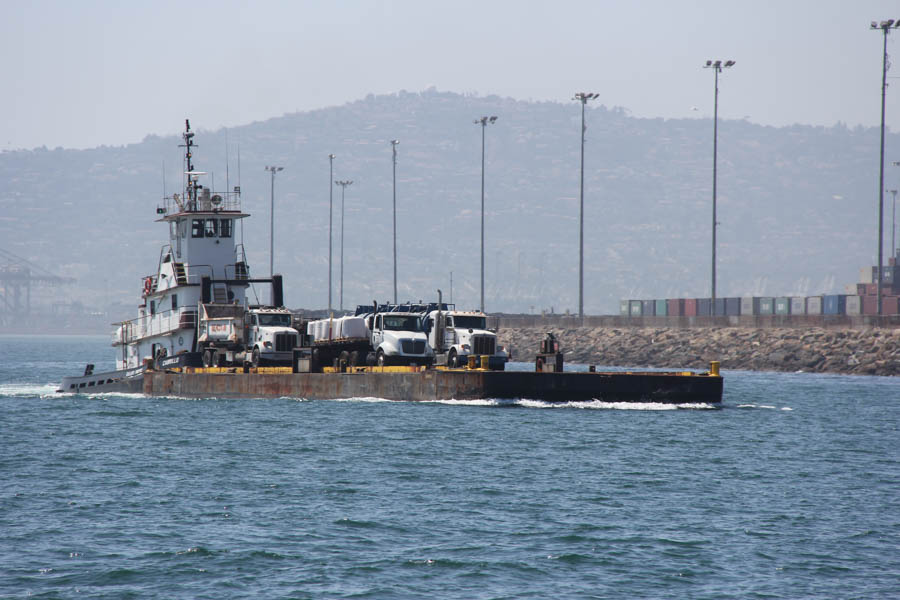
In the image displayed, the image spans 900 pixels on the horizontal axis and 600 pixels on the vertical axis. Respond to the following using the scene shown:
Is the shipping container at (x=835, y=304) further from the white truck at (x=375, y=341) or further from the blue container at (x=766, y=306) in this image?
the white truck at (x=375, y=341)

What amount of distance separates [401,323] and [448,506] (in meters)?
26.3

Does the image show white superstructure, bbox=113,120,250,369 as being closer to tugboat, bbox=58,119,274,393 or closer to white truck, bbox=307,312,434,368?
tugboat, bbox=58,119,274,393

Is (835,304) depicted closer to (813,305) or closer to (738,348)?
(813,305)

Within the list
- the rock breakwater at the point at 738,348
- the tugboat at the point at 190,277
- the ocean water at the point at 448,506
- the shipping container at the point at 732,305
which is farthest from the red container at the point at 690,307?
the ocean water at the point at 448,506

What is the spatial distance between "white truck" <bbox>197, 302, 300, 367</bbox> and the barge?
2.1 inches

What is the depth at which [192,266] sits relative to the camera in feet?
190

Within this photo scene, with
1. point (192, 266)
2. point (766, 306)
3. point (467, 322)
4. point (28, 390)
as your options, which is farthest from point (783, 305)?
point (28, 390)

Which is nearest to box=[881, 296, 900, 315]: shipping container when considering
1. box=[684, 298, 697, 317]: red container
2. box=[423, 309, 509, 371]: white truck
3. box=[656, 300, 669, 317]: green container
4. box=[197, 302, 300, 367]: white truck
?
box=[684, 298, 697, 317]: red container

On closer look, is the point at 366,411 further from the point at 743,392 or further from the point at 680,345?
the point at 680,345

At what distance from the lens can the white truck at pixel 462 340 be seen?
51.2 meters

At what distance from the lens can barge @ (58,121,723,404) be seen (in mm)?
49062

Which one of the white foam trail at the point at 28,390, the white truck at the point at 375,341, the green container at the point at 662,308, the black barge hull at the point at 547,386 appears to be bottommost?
the white foam trail at the point at 28,390

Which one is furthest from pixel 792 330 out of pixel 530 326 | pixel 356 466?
pixel 356 466

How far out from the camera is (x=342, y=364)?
5406 centimetres
